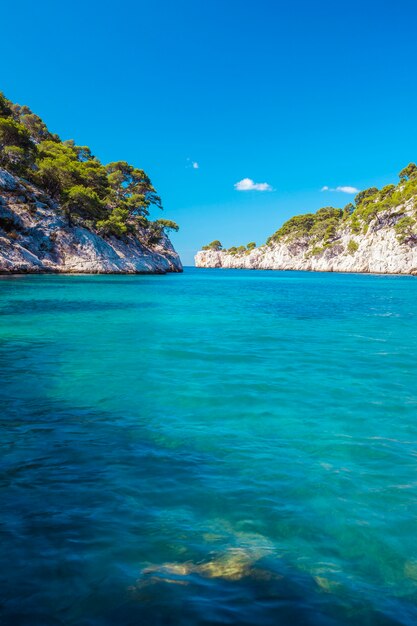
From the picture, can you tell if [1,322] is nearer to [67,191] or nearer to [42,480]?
[42,480]

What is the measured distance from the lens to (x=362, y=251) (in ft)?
346

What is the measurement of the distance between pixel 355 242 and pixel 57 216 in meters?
79.0

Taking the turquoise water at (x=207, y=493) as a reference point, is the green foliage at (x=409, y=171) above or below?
above

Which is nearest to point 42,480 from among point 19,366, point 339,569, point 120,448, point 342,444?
point 120,448

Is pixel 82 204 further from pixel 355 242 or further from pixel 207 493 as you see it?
pixel 355 242

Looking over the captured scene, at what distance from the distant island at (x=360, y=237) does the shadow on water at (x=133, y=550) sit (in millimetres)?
94786

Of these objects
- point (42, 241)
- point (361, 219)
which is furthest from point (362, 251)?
point (42, 241)

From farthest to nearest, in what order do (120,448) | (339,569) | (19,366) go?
1. (19,366)
2. (120,448)
3. (339,569)

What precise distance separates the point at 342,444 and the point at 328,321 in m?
14.9

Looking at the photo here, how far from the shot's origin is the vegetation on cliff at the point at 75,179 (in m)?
56.8

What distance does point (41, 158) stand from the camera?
213ft

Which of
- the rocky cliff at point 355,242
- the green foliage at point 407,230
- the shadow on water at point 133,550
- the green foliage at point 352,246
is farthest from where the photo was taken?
the green foliage at point 352,246

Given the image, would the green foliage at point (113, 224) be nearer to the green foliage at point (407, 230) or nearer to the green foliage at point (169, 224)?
the green foliage at point (169, 224)

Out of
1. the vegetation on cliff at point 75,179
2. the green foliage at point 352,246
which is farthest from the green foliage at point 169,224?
the green foliage at point 352,246
